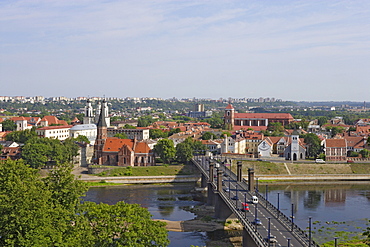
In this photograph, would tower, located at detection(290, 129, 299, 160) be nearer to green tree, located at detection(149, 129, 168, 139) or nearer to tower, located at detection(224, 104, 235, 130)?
green tree, located at detection(149, 129, 168, 139)

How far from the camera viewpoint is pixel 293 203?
66375 millimetres

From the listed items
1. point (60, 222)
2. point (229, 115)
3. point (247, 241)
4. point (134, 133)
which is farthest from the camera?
point (229, 115)

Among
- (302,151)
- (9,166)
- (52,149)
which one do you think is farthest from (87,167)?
(9,166)

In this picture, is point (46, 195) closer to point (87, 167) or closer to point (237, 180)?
point (237, 180)

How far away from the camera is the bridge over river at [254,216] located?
125 ft

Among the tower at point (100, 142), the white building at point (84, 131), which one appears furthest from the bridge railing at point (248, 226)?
the white building at point (84, 131)

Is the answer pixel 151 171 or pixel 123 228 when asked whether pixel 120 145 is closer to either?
pixel 151 171

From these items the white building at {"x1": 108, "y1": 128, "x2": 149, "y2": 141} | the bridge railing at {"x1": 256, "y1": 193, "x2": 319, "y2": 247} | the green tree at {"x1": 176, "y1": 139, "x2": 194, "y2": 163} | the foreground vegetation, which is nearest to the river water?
the bridge railing at {"x1": 256, "y1": 193, "x2": 319, "y2": 247}

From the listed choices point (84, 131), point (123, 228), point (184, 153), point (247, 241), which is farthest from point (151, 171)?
point (123, 228)

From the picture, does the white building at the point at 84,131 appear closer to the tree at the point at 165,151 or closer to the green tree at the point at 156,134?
the green tree at the point at 156,134

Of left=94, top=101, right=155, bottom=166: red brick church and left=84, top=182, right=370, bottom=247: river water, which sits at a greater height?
left=94, top=101, right=155, bottom=166: red brick church

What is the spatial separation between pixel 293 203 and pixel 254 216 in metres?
21.7

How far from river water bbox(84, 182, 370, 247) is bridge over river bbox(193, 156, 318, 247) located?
237cm

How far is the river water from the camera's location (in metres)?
51.1
